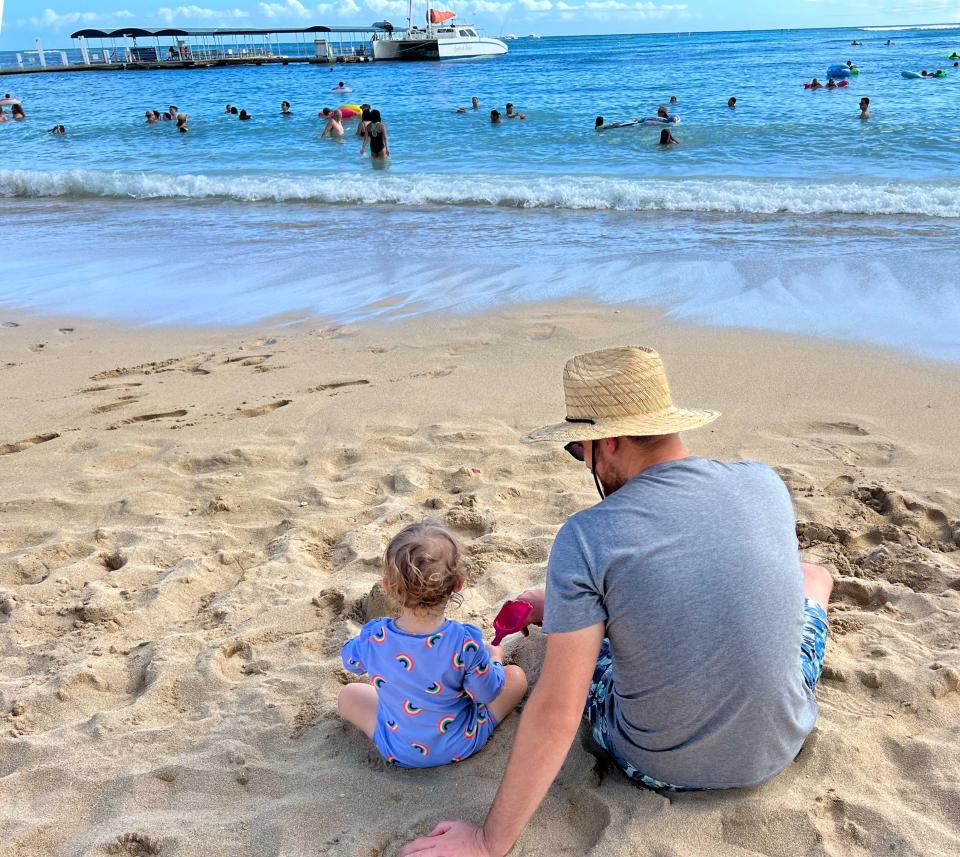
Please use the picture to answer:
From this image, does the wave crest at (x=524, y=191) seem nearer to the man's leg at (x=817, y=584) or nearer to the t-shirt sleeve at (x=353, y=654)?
the man's leg at (x=817, y=584)

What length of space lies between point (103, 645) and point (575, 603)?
190cm

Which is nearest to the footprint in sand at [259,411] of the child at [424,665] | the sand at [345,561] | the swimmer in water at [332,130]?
the sand at [345,561]

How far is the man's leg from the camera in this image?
265 cm

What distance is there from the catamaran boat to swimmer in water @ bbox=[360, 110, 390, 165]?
44.9 metres

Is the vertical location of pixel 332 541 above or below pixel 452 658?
below

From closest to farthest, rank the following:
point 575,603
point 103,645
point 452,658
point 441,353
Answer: point 575,603, point 452,658, point 103,645, point 441,353

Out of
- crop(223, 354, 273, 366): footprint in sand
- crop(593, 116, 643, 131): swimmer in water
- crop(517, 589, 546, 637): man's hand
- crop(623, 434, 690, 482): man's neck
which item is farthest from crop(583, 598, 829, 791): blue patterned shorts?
crop(593, 116, 643, 131): swimmer in water

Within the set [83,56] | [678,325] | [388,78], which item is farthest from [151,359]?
[83,56]

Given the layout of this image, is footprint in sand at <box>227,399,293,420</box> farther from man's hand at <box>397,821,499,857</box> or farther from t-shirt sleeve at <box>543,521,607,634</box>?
t-shirt sleeve at <box>543,521,607,634</box>

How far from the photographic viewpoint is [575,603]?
6.03 feet

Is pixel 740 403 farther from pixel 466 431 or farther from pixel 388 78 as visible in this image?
pixel 388 78

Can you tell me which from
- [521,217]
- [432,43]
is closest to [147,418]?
[521,217]

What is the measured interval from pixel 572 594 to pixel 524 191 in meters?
10.2

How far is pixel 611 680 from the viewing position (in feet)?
7.68
